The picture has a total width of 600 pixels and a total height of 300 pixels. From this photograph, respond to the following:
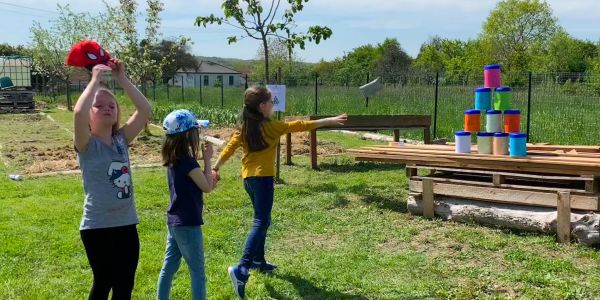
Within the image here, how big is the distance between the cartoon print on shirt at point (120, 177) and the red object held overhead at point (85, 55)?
0.55 meters

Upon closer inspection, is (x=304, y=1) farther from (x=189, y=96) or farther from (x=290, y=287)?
(x=189, y=96)

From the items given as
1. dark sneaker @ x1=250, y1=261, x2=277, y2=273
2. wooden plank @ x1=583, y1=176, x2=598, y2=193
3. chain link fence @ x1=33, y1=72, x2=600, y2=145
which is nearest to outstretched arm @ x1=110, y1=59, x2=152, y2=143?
dark sneaker @ x1=250, y1=261, x2=277, y2=273

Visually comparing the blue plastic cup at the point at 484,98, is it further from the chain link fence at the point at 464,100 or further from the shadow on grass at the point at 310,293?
the chain link fence at the point at 464,100

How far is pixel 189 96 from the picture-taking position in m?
33.6

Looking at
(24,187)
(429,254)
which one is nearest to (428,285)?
(429,254)

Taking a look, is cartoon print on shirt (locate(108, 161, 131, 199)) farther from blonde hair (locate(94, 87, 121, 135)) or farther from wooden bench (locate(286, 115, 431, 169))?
wooden bench (locate(286, 115, 431, 169))

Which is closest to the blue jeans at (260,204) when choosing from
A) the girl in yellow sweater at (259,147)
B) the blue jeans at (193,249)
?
the girl in yellow sweater at (259,147)

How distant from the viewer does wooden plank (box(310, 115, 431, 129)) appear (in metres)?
11.0

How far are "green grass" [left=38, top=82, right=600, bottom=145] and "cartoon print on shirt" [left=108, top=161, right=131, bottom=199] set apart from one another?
1118 centimetres

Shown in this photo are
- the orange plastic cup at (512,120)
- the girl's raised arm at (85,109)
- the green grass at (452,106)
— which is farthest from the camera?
the green grass at (452,106)

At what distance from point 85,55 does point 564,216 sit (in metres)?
4.49

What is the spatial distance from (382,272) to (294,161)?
7030 mm

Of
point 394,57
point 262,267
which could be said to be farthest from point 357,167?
point 394,57

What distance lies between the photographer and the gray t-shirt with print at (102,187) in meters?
3.32
